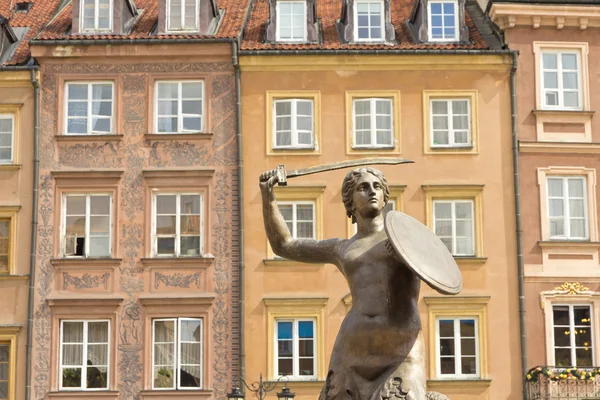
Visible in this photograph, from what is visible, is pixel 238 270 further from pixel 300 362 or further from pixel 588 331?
pixel 588 331

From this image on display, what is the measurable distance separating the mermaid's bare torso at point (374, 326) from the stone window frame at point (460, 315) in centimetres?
2108

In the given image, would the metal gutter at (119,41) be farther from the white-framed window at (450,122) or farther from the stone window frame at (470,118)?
the white-framed window at (450,122)

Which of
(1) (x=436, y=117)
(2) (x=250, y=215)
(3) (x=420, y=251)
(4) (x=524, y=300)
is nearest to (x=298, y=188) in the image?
(2) (x=250, y=215)

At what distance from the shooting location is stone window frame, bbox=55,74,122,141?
96.5 ft

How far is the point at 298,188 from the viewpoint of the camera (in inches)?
1142

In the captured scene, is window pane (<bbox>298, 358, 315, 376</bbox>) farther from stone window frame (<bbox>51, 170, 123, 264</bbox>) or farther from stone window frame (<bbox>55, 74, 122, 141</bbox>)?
stone window frame (<bbox>55, 74, 122, 141</bbox>)

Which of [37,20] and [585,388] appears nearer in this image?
[585,388]

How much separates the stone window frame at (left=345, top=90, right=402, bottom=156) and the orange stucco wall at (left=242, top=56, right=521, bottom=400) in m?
0.11

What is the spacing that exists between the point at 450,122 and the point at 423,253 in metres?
23.0

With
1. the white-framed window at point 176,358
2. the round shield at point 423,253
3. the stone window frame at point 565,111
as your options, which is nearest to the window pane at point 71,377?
the white-framed window at point 176,358

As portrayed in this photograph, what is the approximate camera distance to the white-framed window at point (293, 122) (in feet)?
97.0

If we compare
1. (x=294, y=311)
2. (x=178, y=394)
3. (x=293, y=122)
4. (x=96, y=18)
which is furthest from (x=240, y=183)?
(x=96, y=18)

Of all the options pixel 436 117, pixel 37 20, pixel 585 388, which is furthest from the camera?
pixel 37 20

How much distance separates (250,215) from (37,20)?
797 cm
